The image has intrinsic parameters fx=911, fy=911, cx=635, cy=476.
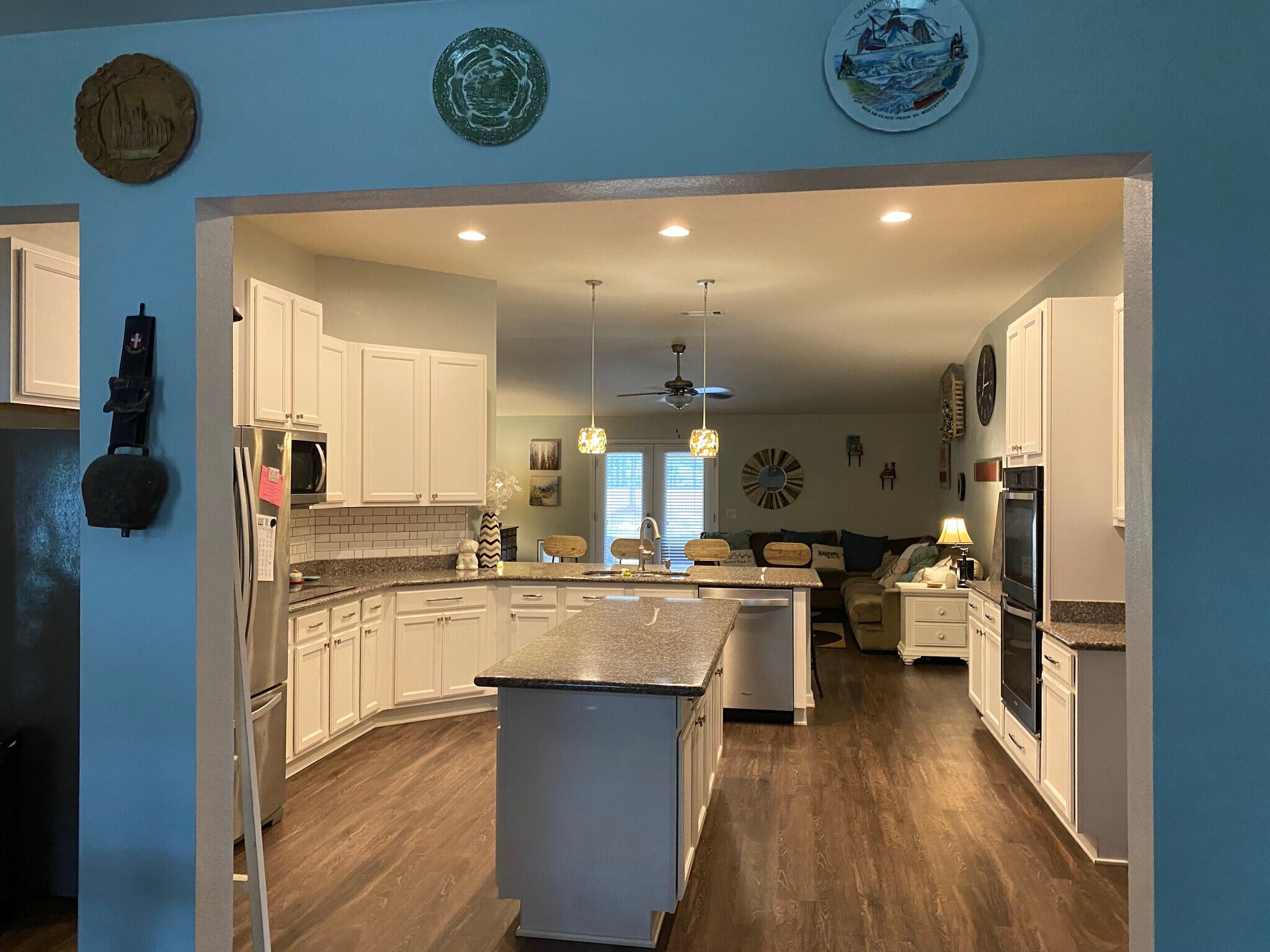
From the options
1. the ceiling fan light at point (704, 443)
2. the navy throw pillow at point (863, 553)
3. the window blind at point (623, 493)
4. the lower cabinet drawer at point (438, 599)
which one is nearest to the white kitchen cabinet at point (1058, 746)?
the ceiling fan light at point (704, 443)

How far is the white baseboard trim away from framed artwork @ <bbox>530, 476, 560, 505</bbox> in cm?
701

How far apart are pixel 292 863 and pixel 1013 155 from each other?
335 centimetres

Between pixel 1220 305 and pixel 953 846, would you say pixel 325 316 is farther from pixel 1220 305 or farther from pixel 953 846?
pixel 1220 305

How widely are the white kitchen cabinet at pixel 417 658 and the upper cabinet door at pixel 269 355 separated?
1.47 m

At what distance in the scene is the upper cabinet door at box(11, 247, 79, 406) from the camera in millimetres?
2947

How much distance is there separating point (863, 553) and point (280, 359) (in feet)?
26.6

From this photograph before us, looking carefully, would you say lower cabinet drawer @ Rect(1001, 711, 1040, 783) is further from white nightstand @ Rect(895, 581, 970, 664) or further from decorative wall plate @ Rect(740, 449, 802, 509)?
decorative wall plate @ Rect(740, 449, 802, 509)

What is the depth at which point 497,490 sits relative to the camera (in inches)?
240

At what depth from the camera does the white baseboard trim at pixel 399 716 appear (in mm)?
4605

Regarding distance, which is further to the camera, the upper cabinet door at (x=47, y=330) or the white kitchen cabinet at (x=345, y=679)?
the white kitchen cabinet at (x=345, y=679)

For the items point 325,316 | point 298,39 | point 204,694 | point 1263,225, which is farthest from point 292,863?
point 1263,225

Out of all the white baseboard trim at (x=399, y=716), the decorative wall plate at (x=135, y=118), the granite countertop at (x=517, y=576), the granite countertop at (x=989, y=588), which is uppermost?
the decorative wall plate at (x=135, y=118)

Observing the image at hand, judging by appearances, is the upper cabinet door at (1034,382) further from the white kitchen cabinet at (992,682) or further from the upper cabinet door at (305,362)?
the upper cabinet door at (305,362)

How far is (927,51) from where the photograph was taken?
172 cm
